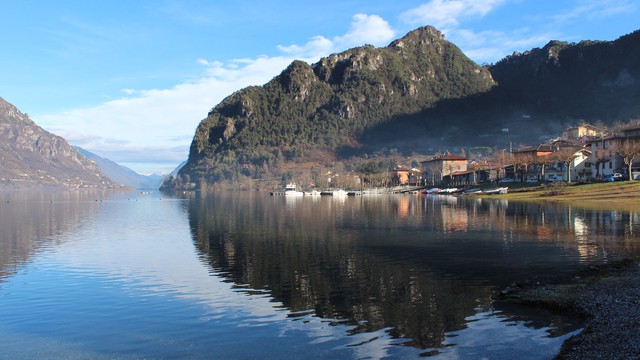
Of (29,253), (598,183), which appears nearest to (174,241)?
(29,253)

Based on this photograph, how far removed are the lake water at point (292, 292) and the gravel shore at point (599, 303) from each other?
959 millimetres

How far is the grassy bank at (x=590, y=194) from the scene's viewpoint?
89188mm

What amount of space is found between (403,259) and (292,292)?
503 inches

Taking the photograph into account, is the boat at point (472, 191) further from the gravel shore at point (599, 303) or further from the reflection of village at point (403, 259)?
the gravel shore at point (599, 303)

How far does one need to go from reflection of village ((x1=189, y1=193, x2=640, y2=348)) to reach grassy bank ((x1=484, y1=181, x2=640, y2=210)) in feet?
64.3

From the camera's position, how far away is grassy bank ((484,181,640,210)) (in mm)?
89188

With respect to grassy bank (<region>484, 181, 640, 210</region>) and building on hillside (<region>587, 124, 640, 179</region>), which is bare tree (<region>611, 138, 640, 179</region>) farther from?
grassy bank (<region>484, 181, 640, 210</region>)

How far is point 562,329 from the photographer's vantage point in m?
21.3

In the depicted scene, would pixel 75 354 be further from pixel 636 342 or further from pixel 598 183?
pixel 598 183

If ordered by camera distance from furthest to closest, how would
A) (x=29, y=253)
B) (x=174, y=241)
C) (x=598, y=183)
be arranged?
(x=598, y=183)
(x=174, y=241)
(x=29, y=253)

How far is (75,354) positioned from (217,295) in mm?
9895

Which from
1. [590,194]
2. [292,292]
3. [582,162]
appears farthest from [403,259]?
[582,162]

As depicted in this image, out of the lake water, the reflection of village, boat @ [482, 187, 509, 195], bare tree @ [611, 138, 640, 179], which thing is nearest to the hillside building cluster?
bare tree @ [611, 138, 640, 179]

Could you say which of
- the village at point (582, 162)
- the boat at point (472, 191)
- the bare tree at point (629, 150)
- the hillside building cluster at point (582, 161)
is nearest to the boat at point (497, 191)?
the boat at point (472, 191)
